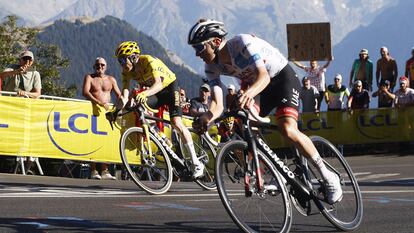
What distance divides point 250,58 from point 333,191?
4.22 feet

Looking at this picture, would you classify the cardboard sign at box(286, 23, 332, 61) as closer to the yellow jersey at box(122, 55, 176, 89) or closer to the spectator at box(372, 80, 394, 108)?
the spectator at box(372, 80, 394, 108)

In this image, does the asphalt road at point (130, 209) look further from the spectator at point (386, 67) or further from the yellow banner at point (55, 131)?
the spectator at point (386, 67)

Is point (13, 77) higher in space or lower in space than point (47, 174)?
higher

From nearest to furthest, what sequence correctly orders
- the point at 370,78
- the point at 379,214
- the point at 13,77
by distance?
the point at 379,214 → the point at 13,77 → the point at 370,78

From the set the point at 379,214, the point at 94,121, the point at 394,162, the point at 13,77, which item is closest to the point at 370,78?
the point at 394,162

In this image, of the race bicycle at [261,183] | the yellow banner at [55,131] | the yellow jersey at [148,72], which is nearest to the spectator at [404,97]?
the yellow banner at [55,131]

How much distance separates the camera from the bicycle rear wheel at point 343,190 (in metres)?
7.46

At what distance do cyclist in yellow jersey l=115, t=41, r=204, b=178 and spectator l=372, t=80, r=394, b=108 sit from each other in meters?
11.2

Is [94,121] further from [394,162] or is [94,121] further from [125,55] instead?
[394,162]

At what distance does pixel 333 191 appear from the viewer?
7434 millimetres

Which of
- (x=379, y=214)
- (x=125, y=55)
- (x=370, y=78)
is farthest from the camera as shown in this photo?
(x=370, y=78)

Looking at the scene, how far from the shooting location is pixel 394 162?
2050 centimetres

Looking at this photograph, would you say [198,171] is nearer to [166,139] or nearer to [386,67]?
[166,139]

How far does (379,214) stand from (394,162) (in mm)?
11796
